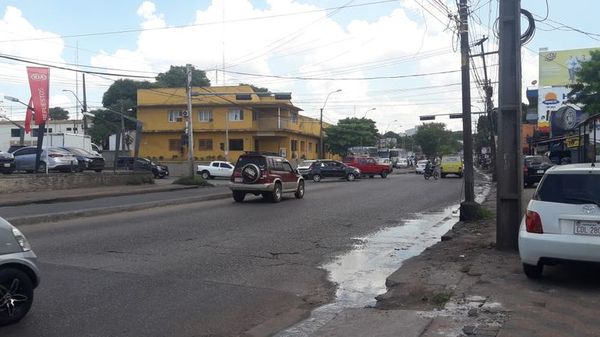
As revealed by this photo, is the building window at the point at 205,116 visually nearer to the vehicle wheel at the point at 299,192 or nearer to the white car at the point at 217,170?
the white car at the point at 217,170

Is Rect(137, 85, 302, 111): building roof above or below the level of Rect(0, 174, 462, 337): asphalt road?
above

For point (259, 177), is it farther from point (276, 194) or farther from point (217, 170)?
point (217, 170)

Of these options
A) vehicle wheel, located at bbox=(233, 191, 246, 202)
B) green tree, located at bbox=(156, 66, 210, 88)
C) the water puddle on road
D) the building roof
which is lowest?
the water puddle on road

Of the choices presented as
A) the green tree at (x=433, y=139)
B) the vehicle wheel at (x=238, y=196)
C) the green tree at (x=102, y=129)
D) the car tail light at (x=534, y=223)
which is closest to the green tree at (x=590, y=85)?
the vehicle wheel at (x=238, y=196)

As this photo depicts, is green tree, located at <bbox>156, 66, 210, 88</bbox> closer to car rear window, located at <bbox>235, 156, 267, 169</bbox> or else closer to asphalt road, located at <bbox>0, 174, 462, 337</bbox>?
car rear window, located at <bbox>235, 156, 267, 169</bbox>

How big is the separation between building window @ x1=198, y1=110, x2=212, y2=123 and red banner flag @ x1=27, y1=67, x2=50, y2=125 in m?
33.3

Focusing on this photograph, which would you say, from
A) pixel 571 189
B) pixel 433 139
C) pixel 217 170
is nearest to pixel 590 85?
pixel 571 189

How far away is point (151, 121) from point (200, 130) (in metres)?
5.57

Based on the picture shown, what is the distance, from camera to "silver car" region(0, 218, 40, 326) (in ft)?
18.6

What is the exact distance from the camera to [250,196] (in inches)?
979

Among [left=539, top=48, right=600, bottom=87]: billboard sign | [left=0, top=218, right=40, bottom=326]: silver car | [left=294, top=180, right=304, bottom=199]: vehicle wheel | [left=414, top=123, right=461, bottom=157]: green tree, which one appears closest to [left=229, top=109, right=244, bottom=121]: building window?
[left=539, top=48, right=600, bottom=87]: billboard sign

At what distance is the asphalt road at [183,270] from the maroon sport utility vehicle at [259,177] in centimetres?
410

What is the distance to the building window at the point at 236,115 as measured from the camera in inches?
2301

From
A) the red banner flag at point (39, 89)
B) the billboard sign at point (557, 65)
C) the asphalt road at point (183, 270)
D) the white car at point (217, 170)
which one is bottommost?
the asphalt road at point (183, 270)
